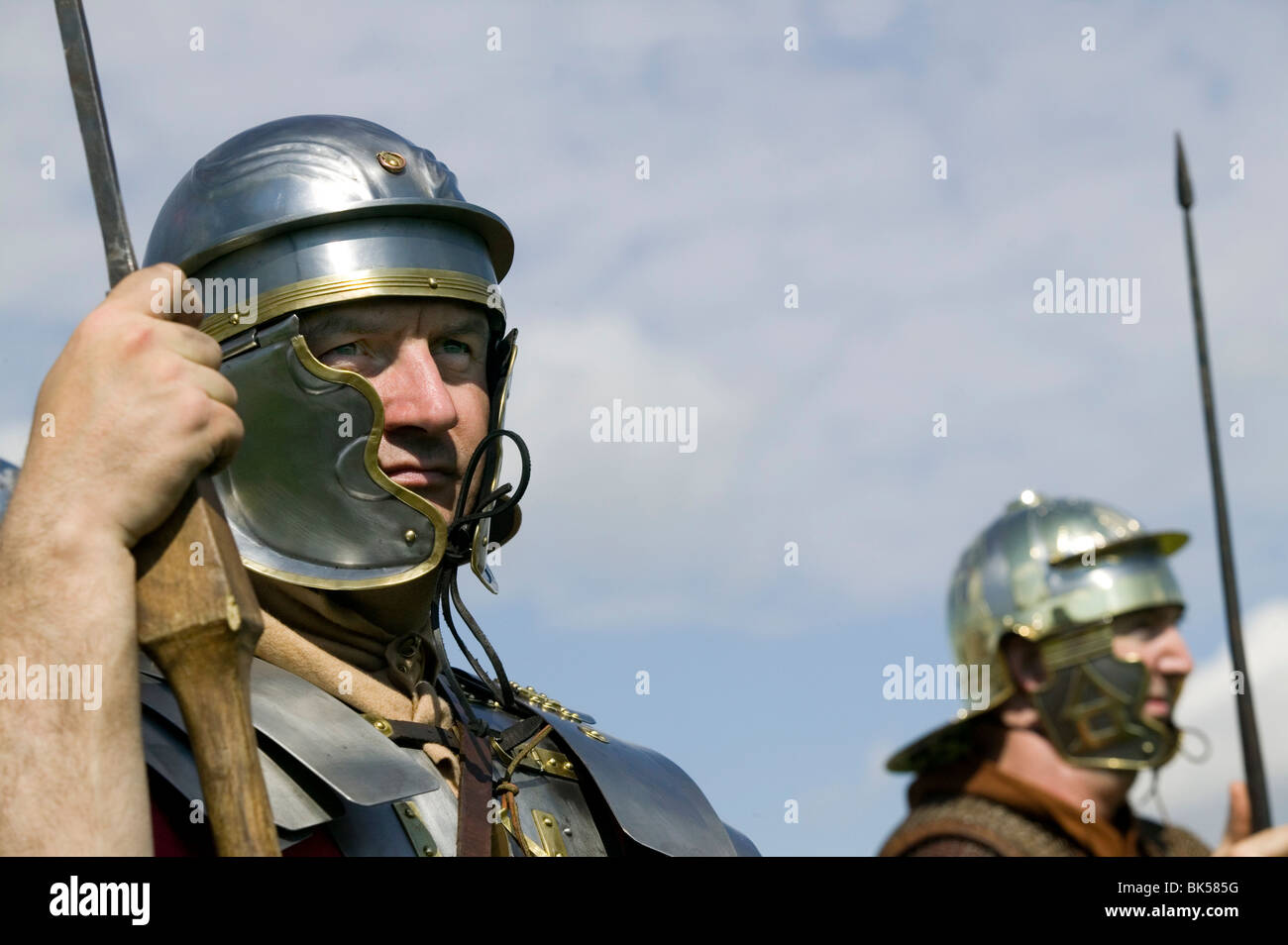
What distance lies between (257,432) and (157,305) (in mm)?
1218

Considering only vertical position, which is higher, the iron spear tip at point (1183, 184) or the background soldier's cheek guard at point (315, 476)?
the iron spear tip at point (1183, 184)

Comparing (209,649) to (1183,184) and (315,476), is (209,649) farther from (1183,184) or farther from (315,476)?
(1183,184)

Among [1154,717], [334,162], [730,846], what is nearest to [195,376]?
[334,162]

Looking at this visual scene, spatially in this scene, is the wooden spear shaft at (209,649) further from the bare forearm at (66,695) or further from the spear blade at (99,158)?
the spear blade at (99,158)

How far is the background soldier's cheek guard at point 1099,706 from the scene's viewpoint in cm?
734

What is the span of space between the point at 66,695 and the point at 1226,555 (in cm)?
679

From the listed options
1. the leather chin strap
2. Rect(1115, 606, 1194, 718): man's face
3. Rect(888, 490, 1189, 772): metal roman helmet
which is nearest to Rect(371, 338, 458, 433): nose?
the leather chin strap

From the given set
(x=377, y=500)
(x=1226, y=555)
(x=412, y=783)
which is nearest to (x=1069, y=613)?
(x=1226, y=555)

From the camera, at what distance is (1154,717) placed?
7547 millimetres

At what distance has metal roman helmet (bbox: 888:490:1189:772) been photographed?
739cm

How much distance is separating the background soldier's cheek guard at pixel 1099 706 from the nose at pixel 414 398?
374cm

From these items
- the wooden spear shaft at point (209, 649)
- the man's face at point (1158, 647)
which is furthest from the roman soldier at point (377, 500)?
the man's face at point (1158, 647)

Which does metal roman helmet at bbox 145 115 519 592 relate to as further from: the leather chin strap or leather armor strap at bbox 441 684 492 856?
leather armor strap at bbox 441 684 492 856

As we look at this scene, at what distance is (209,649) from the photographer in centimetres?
298
